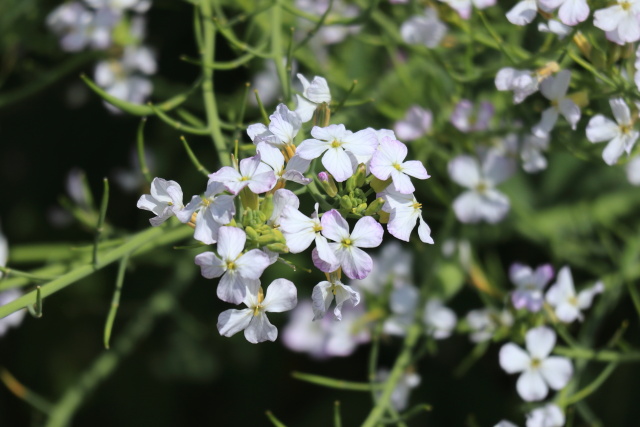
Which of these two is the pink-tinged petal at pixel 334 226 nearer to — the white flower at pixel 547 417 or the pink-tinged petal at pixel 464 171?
the white flower at pixel 547 417

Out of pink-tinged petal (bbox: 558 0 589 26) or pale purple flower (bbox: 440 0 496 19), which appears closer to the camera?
pink-tinged petal (bbox: 558 0 589 26)

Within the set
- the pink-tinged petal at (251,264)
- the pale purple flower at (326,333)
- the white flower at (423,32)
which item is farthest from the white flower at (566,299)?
the pink-tinged petal at (251,264)

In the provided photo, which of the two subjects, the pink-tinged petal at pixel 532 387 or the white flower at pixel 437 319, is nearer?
the pink-tinged petal at pixel 532 387

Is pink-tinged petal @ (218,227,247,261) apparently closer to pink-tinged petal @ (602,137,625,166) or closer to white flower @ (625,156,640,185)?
pink-tinged petal @ (602,137,625,166)

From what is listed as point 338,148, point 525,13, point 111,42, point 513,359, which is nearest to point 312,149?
point 338,148

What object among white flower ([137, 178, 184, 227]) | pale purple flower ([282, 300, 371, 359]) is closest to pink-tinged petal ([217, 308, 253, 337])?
white flower ([137, 178, 184, 227])

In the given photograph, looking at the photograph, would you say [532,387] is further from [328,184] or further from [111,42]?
[111,42]
